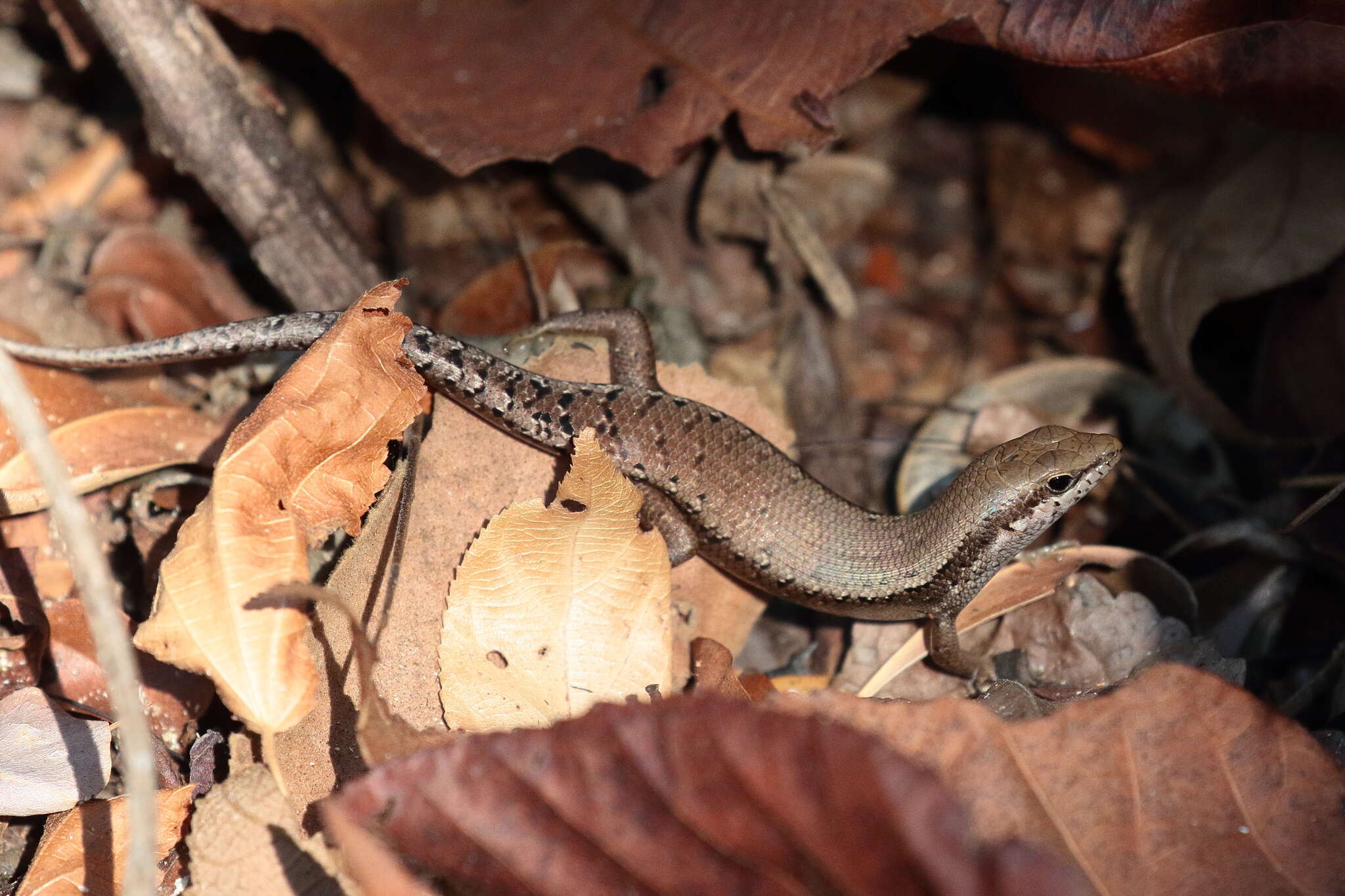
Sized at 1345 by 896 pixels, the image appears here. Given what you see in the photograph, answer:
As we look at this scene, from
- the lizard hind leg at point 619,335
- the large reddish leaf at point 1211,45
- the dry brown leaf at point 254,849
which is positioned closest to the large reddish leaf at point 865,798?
Result: the dry brown leaf at point 254,849

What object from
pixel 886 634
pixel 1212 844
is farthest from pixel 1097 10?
pixel 1212 844

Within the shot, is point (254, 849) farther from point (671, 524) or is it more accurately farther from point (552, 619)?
point (671, 524)

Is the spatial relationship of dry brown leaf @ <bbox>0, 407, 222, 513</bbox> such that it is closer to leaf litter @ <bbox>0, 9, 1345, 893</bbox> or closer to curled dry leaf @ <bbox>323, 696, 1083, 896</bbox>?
leaf litter @ <bbox>0, 9, 1345, 893</bbox>

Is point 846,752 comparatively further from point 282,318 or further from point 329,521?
point 282,318

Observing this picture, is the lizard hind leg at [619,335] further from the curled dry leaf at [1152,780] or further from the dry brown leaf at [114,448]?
the curled dry leaf at [1152,780]

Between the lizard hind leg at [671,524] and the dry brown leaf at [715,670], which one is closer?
the dry brown leaf at [715,670]

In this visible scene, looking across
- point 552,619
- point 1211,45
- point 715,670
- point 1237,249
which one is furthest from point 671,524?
point 1237,249
